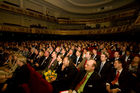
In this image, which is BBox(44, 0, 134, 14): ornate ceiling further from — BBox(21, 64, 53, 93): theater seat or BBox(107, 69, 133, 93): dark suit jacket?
BBox(107, 69, 133, 93): dark suit jacket

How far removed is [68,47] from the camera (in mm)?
8109

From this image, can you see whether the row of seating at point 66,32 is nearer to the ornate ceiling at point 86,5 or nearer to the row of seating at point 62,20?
the row of seating at point 62,20

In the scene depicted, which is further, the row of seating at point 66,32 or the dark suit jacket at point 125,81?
the row of seating at point 66,32

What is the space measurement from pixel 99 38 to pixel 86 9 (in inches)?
434

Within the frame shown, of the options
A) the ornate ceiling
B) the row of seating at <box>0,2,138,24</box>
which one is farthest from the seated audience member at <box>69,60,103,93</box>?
the ornate ceiling

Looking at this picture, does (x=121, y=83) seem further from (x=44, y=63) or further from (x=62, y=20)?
(x=62, y=20)

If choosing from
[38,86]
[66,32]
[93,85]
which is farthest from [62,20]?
[38,86]

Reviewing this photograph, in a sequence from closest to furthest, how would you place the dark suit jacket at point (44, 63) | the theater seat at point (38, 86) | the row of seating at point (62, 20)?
the theater seat at point (38, 86) → the dark suit jacket at point (44, 63) → the row of seating at point (62, 20)

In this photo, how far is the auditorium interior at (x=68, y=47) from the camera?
1903mm

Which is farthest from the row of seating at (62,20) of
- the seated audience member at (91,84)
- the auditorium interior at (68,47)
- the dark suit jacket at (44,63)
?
the seated audience member at (91,84)

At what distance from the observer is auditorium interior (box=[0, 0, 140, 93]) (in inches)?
74.9

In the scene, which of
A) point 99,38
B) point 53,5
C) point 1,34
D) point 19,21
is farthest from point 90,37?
point 1,34

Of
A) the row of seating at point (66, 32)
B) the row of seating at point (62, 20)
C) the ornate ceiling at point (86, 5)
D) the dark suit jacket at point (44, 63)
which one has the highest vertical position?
the ornate ceiling at point (86, 5)

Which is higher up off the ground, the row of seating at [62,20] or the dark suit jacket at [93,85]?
the row of seating at [62,20]
